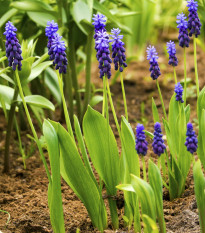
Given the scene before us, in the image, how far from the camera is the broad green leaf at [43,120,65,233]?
231cm

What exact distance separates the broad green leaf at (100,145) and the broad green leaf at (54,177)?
0.85ft

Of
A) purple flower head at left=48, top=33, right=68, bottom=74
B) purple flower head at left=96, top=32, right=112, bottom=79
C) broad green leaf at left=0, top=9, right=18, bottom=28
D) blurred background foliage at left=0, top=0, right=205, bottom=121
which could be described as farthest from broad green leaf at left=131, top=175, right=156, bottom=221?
broad green leaf at left=0, top=9, right=18, bottom=28

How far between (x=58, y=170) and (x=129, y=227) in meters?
0.54

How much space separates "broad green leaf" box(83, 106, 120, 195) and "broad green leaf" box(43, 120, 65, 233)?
0.26m

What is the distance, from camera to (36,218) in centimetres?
280

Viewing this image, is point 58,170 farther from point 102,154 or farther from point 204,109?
point 204,109

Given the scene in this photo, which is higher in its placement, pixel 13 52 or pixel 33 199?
pixel 13 52

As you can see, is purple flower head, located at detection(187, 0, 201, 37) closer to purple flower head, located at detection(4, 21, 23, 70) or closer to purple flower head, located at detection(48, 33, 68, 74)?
purple flower head, located at detection(48, 33, 68, 74)

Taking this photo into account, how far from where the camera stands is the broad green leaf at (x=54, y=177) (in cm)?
231

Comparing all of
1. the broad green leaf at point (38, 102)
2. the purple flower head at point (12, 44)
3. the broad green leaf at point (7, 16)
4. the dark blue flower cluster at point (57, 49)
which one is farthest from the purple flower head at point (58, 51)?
the broad green leaf at point (7, 16)

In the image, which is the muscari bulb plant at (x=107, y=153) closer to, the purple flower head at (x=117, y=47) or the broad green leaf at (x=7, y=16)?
the purple flower head at (x=117, y=47)

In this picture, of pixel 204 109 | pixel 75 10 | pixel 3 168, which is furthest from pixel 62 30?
pixel 204 109

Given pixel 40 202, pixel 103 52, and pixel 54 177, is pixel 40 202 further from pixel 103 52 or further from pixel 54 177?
pixel 103 52

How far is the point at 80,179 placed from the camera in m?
2.53
